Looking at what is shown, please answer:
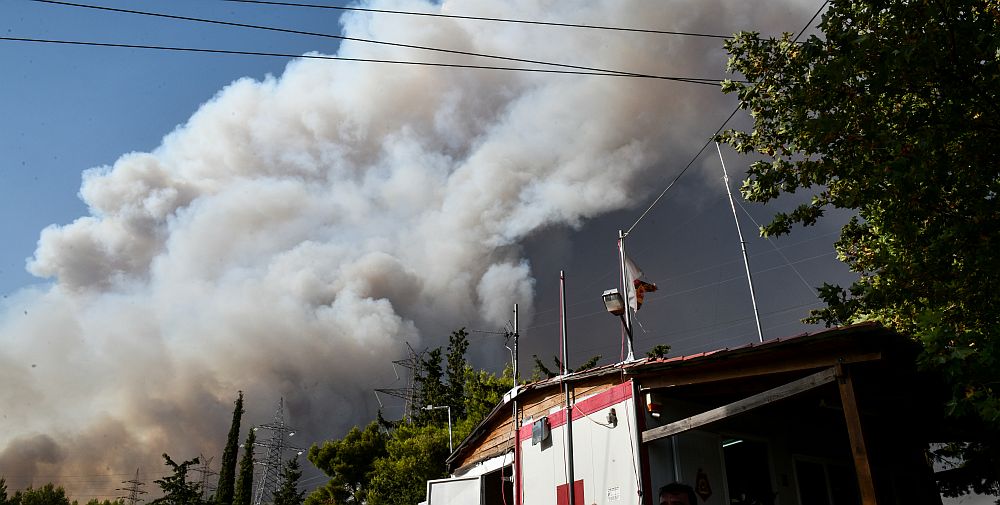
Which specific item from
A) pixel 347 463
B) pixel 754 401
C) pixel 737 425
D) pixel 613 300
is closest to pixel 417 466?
pixel 347 463

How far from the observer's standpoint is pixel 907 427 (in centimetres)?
1277

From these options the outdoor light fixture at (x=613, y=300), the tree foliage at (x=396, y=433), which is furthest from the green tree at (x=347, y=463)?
the outdoor light fixture at (x=613, y=300)

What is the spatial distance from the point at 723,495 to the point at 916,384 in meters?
3.53

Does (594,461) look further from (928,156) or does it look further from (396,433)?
(396,433)

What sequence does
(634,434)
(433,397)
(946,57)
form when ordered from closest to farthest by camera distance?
1. (946,57)
2. (634,434)
3. (433,397)

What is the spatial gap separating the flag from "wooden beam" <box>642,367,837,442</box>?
3.26 meters

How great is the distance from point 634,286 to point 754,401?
4766 millimetres

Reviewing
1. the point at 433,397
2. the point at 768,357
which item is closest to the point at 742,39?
the point at 768,357

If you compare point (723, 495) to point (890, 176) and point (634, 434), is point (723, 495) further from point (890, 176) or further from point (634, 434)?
point (890, 176)

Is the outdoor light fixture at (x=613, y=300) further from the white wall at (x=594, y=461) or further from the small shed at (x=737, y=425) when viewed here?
the white wall at (x=594, y=461)

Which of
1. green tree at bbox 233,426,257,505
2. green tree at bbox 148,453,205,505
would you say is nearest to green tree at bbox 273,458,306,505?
green tree at bbox 233,426,257,505

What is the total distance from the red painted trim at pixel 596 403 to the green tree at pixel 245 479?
161 feet

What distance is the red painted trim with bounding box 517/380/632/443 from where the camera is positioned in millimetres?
10656

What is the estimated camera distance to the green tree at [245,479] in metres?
54.2
